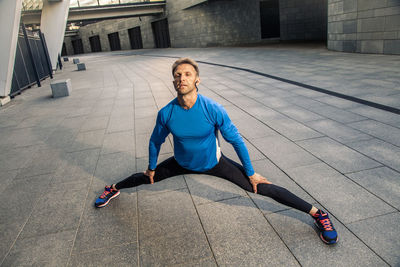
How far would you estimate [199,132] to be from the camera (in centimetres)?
283

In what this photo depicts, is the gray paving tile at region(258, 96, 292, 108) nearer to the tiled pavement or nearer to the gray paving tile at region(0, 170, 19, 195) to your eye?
the tiled pavement

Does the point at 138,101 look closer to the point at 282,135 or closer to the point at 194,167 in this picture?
the point at 282,135

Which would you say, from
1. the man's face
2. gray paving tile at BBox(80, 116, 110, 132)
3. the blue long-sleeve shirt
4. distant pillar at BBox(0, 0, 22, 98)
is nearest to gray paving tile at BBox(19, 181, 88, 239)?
the blue long-sleeve shirt

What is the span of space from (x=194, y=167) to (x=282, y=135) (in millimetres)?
2875

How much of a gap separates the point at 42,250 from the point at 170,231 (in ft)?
4.22

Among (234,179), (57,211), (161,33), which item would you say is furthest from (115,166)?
(161,33)

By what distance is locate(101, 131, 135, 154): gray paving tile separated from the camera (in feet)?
17.6

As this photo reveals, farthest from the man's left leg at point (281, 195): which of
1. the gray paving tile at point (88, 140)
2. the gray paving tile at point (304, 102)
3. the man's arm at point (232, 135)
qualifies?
the gray paving tile at point (304, 102)

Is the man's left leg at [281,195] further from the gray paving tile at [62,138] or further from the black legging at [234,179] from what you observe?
the gray paving tile at [62,138]

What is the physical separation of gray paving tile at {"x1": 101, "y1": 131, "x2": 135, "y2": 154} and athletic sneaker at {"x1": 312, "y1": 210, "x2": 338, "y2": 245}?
3.52 m

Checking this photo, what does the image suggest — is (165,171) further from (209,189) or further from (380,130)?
(380,130)

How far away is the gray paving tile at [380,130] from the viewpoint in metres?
4.83

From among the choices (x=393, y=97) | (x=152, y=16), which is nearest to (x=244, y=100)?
(x=393, y=97)

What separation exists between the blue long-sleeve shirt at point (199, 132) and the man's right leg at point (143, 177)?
0.17 meters
